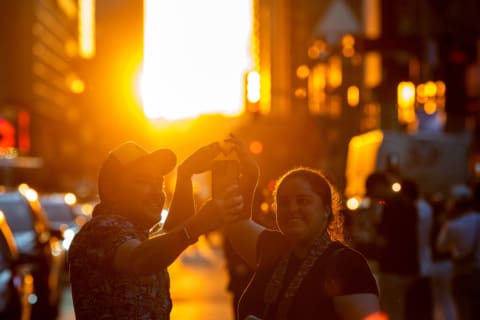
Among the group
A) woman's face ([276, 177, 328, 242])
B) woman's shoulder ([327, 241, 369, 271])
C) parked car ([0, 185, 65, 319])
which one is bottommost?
parked car ([0, 185, 65, 319])

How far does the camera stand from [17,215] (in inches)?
514

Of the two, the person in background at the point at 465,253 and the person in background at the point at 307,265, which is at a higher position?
the person in background at the point at 307,265

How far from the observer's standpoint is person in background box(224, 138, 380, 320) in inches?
160

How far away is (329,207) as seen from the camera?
441cm

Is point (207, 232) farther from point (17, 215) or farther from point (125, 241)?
point (17, 215)

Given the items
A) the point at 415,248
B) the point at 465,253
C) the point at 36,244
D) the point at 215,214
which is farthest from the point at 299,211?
the point at 36,244

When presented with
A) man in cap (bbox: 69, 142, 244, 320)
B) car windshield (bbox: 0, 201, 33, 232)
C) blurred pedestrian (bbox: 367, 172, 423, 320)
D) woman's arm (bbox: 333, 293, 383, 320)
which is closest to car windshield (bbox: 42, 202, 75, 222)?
car windshield (bbox: 0, 201, 33, 232)

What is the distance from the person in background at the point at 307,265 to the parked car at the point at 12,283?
16.7 feet

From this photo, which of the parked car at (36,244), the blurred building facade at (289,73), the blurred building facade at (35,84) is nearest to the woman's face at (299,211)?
the parked car at (36,244)

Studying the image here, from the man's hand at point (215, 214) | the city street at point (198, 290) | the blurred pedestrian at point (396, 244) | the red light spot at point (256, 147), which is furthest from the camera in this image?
the city street at point (198, 290)

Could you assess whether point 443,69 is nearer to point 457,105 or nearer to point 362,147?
point 457,105

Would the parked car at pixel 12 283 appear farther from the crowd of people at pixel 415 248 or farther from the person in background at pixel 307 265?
the person in background at pixel 307 265

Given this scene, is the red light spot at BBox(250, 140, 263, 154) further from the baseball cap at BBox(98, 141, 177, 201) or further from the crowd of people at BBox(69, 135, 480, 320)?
the baseball cap at BBox(98, 141, 177, 201)

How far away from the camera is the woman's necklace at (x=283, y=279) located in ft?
13.5
